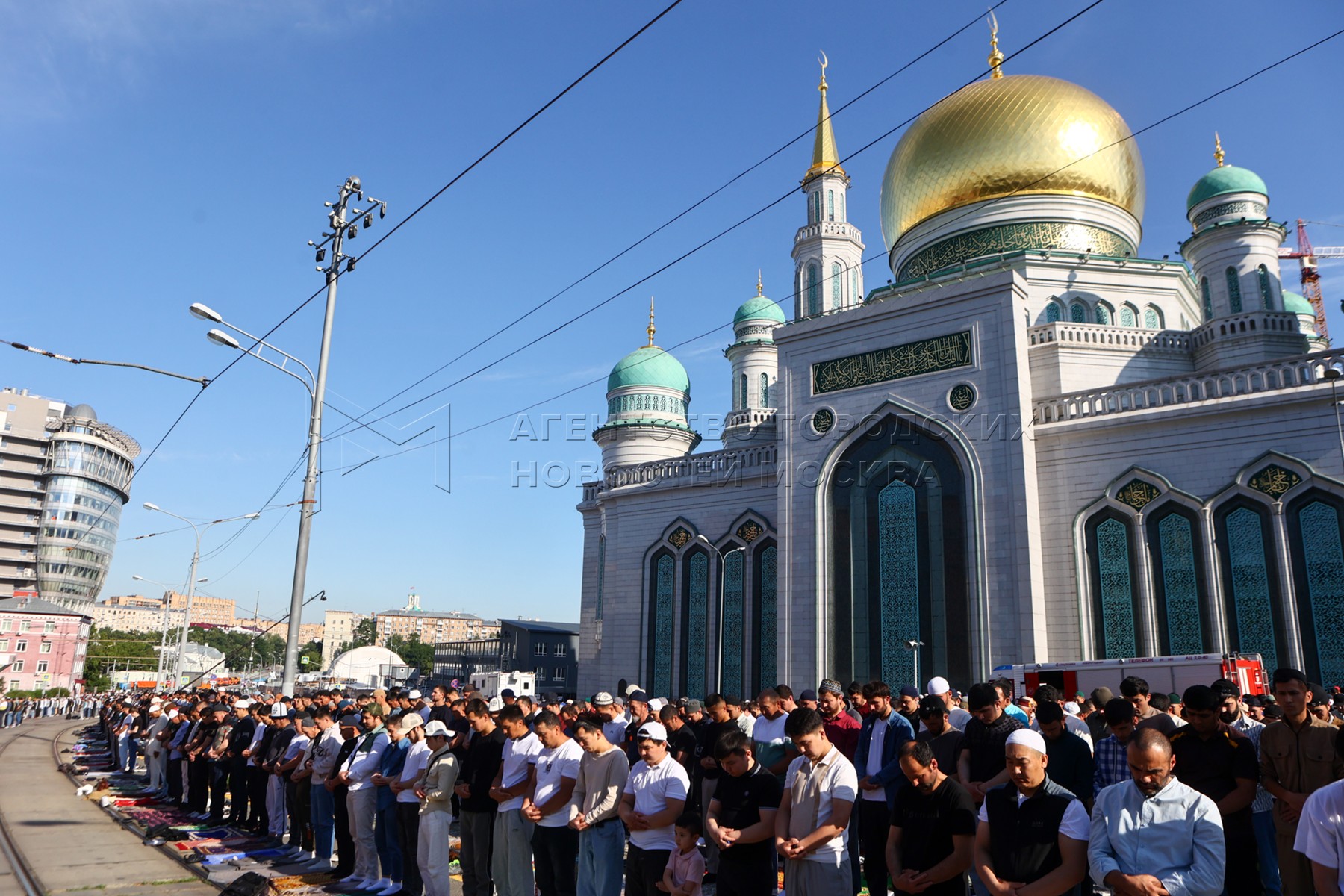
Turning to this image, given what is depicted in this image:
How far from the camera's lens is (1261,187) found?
20.1 meters

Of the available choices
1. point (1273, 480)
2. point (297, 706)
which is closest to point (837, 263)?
point (1273, 480)

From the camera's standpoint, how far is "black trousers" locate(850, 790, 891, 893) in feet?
19.5

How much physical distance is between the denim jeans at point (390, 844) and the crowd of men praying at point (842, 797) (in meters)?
0.03

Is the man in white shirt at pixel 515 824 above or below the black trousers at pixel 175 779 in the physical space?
above

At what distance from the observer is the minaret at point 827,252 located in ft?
80.0

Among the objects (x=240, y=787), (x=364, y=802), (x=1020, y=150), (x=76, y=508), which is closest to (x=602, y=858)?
(x=364, y=802)

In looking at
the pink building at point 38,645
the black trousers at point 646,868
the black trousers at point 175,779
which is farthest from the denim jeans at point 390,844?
the pink building at point 38,645

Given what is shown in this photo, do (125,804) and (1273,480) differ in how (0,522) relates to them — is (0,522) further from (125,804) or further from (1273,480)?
(1273,480)

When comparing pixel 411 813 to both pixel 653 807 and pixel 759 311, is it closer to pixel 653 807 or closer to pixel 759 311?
pixel 653 807

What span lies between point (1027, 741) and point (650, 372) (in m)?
25.3

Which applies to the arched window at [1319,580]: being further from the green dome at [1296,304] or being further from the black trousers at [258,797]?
the black trousers at [258,797]

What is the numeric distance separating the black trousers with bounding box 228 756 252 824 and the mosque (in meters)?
10.8

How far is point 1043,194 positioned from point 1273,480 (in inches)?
400

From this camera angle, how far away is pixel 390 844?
282 inches
